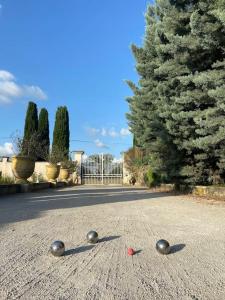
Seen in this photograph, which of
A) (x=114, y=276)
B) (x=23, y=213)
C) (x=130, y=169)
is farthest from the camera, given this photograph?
(x=130, y=169)

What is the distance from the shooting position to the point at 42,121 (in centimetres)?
Answer: 3341

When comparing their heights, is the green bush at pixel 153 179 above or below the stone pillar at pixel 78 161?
below

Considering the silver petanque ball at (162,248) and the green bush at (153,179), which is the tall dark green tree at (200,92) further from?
the green bush at (153,179)

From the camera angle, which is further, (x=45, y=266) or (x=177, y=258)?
(x=177, y=258)

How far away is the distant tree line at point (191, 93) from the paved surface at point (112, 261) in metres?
3.58

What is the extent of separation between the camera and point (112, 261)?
2951 mm

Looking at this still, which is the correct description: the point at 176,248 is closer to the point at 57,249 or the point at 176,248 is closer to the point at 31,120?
the point at 57,249

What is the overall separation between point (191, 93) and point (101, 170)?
612 inches

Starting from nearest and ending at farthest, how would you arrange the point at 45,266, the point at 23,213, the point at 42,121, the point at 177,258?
the point at 45,266
the point at 177,258
the point at 23,213
the point at 42,121

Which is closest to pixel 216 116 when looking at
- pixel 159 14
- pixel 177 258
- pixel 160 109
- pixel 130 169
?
pixel 160 109

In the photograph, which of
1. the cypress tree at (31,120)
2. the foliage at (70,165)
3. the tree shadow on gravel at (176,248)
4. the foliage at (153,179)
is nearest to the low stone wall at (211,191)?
the foliage at (153,179)

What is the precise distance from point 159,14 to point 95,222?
37.4ft

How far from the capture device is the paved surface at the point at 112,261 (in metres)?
2.26

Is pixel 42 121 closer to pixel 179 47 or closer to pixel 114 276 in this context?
pixel 179 47
